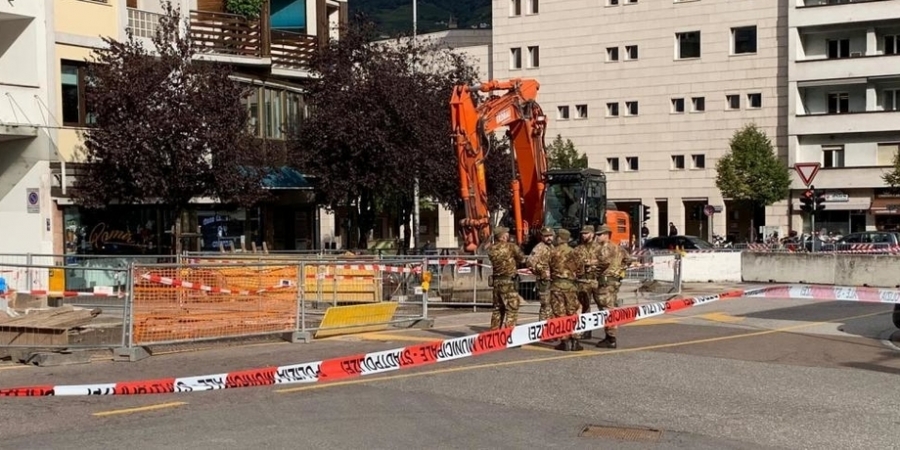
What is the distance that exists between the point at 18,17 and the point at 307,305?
12827mm

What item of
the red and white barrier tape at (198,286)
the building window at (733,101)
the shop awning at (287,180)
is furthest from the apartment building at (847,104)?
the red and white barrier tape at (198,286)

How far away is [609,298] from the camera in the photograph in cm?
1430

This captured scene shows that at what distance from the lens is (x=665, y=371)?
1225cm

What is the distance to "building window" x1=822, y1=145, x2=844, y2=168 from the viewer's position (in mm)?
56938

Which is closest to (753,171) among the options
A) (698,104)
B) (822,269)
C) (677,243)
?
(698,104)

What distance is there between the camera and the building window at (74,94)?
25.8 m

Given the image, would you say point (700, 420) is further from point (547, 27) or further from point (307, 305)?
point (547, 27)

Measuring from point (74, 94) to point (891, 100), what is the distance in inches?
1784

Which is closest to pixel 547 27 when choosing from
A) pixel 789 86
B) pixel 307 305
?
pixel 789 86

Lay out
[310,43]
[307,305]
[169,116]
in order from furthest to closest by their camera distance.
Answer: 1. [310,43]
2. [169,116]
3. [307,305]

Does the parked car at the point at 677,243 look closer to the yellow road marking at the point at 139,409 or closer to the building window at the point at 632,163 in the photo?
the building window at the point at 632,163

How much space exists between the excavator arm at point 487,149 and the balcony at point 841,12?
38596 mm

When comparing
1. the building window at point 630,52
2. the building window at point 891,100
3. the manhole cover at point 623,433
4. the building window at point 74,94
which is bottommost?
the manhole cover at point 623,433

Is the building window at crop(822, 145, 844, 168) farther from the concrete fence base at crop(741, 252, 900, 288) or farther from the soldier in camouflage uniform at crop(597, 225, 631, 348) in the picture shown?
the soldier in camouflage uniform at crop(597, 225, 631, 348)
